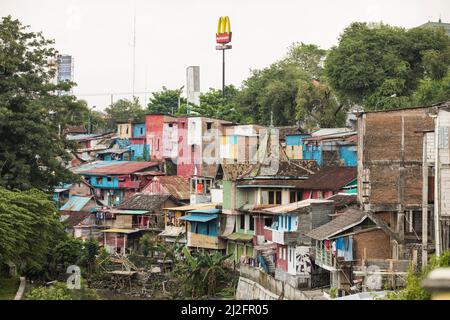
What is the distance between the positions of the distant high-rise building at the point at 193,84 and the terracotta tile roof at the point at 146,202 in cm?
1068

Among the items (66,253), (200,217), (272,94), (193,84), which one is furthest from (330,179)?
(193,84)

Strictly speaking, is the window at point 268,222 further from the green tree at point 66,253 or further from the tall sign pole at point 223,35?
the tall sign pole at point 223,35

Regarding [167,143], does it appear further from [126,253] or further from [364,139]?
[364,139]

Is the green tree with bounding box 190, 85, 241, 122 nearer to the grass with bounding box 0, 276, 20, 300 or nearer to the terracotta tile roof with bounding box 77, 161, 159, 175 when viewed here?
the terracotta tile roof with bounding box 77, 161, 159, 175

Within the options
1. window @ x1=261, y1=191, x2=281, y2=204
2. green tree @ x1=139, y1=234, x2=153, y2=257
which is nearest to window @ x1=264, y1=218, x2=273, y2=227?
window @ x1=261, y1=191, x2=281, y2=204

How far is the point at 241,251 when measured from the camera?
32219mm

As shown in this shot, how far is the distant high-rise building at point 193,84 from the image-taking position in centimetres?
4812

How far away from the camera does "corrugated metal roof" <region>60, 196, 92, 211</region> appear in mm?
42000

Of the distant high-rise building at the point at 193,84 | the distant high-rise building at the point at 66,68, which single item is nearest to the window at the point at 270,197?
the distant high-rise building at the point at 193,84

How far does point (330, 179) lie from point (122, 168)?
1628cm

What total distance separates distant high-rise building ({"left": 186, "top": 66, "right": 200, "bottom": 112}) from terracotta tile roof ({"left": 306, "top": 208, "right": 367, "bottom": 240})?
24.0m

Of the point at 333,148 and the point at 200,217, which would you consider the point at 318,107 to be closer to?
the point at 333,148

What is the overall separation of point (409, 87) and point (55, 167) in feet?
58.6
